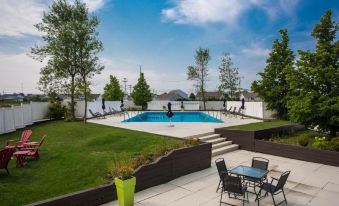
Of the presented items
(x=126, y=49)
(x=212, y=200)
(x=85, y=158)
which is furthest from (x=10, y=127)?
(x=212, y=200)

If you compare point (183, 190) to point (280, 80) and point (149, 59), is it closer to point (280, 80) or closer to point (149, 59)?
point (280, 80)

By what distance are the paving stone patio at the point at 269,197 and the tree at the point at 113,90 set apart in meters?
28.8

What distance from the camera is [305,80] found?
12.1 metres

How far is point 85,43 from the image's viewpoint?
1955 cm

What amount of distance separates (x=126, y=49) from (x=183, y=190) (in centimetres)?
1605

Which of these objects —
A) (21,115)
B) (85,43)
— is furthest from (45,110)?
(85,43)

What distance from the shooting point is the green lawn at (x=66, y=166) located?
605 cm

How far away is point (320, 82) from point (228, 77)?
68.7ft

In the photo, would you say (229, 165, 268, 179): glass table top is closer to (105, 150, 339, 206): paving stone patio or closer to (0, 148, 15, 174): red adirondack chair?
(105, 150, 339, 206): paving stone patio

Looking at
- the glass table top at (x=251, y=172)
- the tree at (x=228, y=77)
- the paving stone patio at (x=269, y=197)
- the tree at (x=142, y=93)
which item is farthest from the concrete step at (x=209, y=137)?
the tree at (x=228, y=77)

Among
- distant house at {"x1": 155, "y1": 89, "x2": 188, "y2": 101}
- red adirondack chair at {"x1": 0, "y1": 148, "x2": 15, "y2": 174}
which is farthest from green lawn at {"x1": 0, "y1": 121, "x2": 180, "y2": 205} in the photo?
distant house at {"x1": 155, "y1": 89, "x2": 188, "y2": 101}

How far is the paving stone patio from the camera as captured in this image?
6.30 m

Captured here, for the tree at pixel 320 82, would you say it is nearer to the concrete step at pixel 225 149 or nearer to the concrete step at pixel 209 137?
the concrete step at pixel 225 149

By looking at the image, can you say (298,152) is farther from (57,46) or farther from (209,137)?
(57,46)
